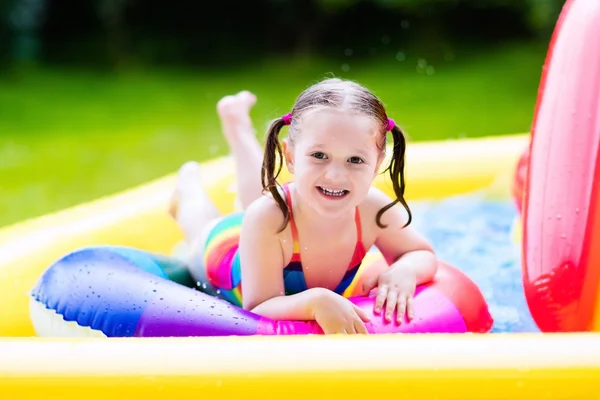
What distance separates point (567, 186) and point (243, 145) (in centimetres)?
89

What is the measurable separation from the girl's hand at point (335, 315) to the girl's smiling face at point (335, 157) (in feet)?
0.54

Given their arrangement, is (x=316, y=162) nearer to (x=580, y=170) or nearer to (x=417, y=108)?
(x=580, y=170)

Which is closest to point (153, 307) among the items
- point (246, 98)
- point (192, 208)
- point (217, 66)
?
point (192, 208)

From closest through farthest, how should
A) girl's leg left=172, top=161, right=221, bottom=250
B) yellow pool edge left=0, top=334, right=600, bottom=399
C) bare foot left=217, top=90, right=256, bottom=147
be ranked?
yellow pool edge left=0, top=334, right=600, bottom=399 < girl's leg left=172, top=161, right=221, bottom=250 < bare foot left=217, top=90, right=256, bottom=147

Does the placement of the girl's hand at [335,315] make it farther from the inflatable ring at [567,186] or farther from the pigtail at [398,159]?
the inflatable ring at [567,186]

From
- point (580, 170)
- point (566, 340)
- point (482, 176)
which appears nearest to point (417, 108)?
point (482, 176)

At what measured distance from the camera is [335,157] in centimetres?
156

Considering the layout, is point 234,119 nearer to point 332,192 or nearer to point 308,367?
point 332,192

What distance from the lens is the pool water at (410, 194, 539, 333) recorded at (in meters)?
2.01

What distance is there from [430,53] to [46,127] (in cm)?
287

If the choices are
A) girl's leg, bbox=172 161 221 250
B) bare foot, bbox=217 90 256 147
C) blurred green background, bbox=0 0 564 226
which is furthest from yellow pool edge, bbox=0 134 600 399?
blurred green background, bbox=0 0 564 226

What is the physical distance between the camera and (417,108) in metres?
5.61

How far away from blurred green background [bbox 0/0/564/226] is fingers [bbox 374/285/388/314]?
3135 millimetres

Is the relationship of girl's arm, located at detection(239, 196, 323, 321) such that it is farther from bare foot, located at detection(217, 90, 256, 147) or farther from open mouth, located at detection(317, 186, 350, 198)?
bare foot, located at detection(217, 90, 256, 147)
